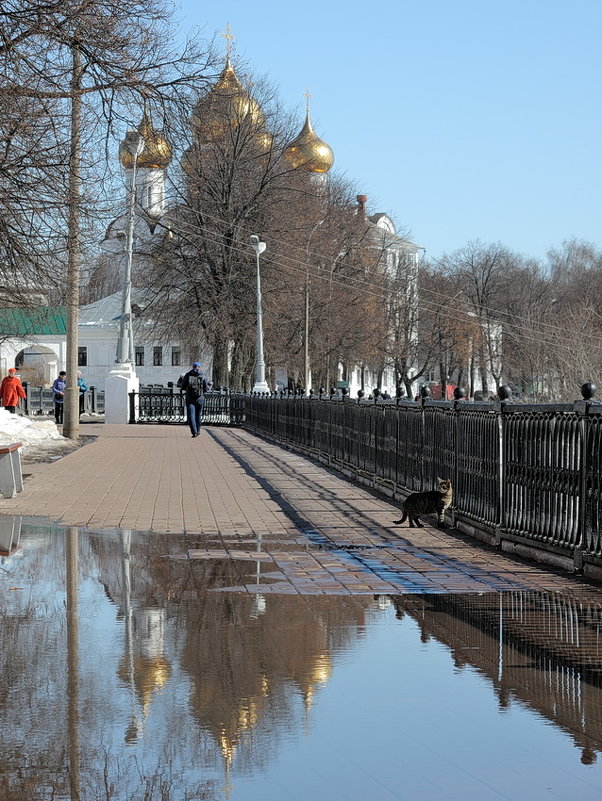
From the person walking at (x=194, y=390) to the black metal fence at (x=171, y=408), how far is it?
13.3m

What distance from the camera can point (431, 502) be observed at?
43.0 ft

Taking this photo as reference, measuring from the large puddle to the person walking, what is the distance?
2299 cm

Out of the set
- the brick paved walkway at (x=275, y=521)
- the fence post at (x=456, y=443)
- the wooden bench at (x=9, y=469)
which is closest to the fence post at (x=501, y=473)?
the brick paved walkway at (x=275, y=521)

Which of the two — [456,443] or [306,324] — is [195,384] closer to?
[456,443]

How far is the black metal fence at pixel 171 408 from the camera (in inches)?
1902

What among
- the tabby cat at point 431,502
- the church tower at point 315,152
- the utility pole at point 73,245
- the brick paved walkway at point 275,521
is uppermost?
the church tower at point 315,152

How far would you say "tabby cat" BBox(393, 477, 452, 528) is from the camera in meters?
13.1

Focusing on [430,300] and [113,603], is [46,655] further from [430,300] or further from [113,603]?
[430,300]

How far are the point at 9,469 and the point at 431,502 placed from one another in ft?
17.3

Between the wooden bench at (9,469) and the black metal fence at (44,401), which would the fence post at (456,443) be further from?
the black metal fence at (44,401)

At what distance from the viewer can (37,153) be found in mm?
18828

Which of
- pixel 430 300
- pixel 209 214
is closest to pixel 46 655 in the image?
pixel 209 214

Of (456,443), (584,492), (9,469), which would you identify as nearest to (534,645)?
(584,492)

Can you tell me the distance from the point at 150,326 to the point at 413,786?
59280 millimetres
